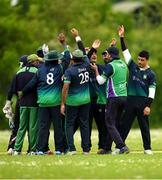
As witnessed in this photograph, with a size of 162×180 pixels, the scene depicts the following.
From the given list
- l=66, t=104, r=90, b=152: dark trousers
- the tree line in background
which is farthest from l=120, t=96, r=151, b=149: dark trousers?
the tree line in background

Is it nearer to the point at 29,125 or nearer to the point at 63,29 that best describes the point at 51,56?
the point at 29,125

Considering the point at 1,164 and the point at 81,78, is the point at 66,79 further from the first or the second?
the point at 1,164

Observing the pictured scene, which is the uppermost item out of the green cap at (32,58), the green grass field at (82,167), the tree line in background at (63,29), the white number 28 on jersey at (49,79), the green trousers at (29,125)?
the tree line in background at (63,29)

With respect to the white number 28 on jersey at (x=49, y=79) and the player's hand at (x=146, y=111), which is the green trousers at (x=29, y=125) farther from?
the player's hand at (x=146, y=111)

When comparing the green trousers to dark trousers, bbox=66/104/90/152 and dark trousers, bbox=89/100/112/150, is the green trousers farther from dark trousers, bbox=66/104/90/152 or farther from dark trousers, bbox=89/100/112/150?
dark trousers, bbox=89/100/112/150

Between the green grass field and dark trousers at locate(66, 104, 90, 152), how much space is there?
43.3 inches

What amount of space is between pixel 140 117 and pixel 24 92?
2.72m

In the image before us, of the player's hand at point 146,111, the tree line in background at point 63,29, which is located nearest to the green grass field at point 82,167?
the player's hand at point 146,111

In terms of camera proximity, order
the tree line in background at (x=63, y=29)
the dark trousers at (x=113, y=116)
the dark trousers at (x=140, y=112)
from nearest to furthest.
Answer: the dark trousers at (x=113, y=116) → the dark trousers at (x=140, y=112) → the tree line in background at (x=63, y=29)

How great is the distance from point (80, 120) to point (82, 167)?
14.3 feet

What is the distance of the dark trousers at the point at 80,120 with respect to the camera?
23.3 meters

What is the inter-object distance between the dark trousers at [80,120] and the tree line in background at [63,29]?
2748 centimetres

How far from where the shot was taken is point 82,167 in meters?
19.1

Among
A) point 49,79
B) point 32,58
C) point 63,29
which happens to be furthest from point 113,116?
point 63,29
